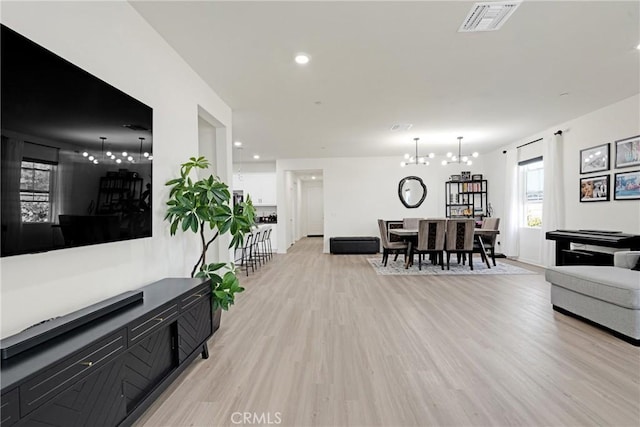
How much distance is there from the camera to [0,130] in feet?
4.17

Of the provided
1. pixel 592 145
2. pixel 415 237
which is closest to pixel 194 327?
pixel 415 237

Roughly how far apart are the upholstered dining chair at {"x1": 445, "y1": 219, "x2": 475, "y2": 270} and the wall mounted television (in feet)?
18.1

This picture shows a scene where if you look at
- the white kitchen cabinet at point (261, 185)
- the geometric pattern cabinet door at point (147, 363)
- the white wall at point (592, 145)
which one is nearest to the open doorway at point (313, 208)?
the white kitchen cabinet at point (261, 185)

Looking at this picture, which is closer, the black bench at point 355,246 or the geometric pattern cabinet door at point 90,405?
the geometric pattern cabinet door at point 90,405

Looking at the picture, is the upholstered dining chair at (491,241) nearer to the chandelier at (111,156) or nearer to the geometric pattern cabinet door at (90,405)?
the chandelier at (111,156)

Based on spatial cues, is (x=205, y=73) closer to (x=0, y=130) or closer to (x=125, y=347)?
(x=0, y=130)

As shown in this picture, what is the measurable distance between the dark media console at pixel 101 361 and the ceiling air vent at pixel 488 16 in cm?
311

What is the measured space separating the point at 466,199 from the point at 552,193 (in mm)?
3061

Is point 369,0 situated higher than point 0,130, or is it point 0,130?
point 369,0

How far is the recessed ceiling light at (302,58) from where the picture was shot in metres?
3.10

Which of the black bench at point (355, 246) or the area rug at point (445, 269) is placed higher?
the black bench at point (355, 246)

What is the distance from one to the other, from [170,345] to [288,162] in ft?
25.4

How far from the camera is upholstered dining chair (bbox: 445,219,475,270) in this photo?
6070mm

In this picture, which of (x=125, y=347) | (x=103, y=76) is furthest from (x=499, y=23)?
(x=125, y=347)
